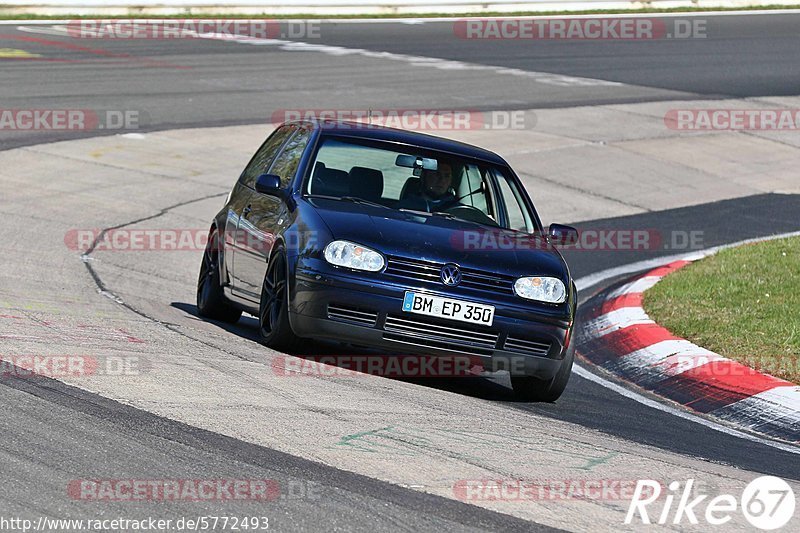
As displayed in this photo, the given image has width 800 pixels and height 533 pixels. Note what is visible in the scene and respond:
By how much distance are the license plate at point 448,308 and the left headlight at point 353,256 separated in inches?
9.9

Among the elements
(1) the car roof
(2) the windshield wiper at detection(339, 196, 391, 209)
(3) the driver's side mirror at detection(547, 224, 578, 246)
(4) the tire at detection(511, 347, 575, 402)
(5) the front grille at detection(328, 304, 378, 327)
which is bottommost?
(4) the tire at detection(511, 347, 575, 402)

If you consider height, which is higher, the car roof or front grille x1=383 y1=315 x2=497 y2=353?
the car roof

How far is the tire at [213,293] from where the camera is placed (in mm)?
9742

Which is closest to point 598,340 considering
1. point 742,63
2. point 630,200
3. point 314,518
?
point 314,518

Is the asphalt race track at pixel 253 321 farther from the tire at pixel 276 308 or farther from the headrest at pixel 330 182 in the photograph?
the headrest at pixel 330 182

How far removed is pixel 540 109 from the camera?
22000mm

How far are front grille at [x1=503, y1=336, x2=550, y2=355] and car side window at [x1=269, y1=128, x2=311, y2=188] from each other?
197 centimetres

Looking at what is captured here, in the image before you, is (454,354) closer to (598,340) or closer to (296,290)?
(296,290)

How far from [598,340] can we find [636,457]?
4.06 m

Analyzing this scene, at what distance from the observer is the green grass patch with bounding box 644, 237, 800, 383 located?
9.02 m

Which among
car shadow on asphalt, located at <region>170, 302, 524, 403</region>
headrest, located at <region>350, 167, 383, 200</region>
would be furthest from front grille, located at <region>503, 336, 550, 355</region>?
headrest, located at <region>350, 167, 383, 200</region>

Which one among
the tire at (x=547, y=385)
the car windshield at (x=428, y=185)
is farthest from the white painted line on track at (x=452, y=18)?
the tire at (x=547, y=385)

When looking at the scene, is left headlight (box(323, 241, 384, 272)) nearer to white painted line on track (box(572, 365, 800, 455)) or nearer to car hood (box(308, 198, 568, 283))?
car hood (box(308, 198, 568, 283))

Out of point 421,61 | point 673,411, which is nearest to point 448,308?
point 673,411
